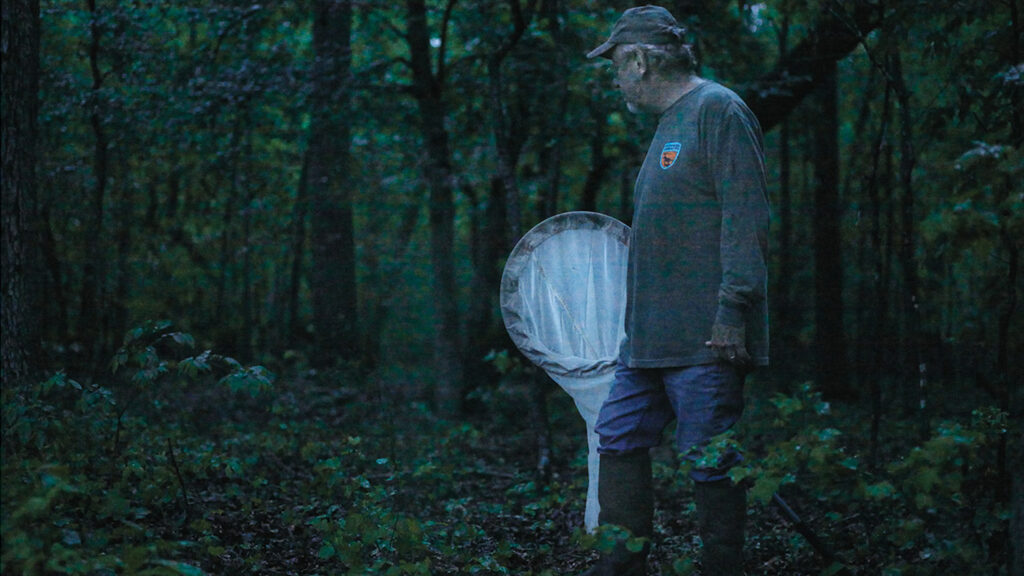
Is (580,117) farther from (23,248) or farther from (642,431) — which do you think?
(642,431)

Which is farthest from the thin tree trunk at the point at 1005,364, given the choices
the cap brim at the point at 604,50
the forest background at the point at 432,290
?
the cap brim at the point at 604,50

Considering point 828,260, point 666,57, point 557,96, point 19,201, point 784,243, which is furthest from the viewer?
point 784,243

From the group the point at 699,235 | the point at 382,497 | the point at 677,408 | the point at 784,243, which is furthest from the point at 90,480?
the point at 784,243

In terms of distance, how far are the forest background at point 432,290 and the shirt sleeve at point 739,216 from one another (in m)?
0.43

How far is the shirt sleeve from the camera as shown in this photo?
3.30 metres

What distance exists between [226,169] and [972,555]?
9.10 meters

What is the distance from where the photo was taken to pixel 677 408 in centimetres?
346

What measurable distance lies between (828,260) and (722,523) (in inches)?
321

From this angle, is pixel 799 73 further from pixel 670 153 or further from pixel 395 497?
pixel 670 153

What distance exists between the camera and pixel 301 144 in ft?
41.0

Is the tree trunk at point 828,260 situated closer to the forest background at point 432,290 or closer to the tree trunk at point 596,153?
the forest background at point 432,290

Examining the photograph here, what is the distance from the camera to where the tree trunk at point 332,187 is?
909cm

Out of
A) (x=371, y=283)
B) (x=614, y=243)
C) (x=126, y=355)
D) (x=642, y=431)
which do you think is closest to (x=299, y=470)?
(x=126, y=355)

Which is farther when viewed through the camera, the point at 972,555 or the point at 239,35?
the point at 239,35
